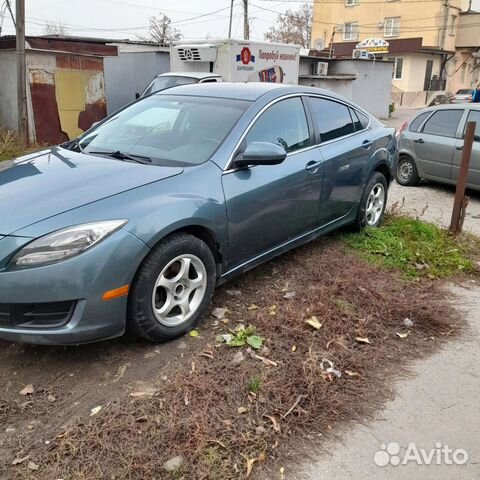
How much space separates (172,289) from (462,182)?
386 cm

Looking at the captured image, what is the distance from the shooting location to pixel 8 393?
287 cm

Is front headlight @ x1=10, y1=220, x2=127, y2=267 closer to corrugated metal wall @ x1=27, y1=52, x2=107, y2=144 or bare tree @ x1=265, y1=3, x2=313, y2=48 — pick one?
corrugated metal wall @ x1=27, y1=52, x2=107, y2=144

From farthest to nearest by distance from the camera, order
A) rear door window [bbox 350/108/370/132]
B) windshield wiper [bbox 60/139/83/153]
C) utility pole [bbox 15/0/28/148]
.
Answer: utility pole [bbox 15/0/28/148], rear door window [bbox 350/108/370/132], windshield wiper [bbox 60/139/83/153]

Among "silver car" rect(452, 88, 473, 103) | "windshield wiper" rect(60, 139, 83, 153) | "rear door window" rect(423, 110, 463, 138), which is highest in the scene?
"windshield wiper" rect(60, 139, 83, 153)

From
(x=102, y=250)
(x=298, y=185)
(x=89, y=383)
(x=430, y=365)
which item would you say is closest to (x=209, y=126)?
(x=298, y=185)

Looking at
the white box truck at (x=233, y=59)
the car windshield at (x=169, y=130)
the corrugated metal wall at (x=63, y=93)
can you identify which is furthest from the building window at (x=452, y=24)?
the car windshield at (x=169, y=130)

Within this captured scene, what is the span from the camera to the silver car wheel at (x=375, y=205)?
18.5ft

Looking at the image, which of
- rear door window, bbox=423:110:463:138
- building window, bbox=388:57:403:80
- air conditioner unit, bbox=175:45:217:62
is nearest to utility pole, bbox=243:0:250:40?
building window, bbox=388:57:403:80

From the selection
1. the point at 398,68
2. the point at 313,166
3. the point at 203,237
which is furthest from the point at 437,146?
the point at 398,68

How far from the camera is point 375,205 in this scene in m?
5.79

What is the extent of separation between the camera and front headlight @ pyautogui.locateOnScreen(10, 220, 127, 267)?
9.03 feet

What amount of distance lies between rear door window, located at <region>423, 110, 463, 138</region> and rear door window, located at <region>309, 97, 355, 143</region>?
3.94 meters

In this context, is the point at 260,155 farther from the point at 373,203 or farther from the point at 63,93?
the point at 63,93

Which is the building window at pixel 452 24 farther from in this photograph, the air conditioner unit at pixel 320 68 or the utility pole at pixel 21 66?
the utility pole at pixel 21 66
